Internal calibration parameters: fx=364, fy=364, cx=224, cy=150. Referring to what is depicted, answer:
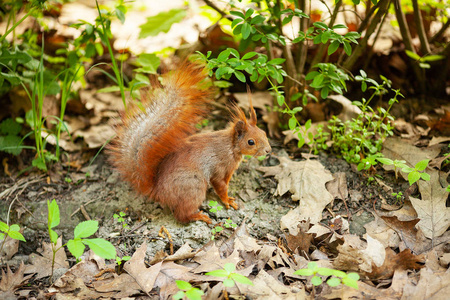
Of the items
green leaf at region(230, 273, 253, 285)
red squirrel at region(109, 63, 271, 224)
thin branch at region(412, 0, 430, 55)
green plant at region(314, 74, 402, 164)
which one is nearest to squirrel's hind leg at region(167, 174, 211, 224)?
red squirrel at region(109, 63, 271, 224)

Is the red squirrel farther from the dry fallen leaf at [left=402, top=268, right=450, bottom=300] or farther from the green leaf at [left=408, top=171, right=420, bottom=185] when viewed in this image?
the dry fallen leaf at [left=402, top=268, right=450, bottom=300]

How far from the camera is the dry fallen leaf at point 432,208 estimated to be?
215 centimetres

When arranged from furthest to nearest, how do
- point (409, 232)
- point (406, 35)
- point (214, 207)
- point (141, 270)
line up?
point (406, 35)
point (214, 207)
point (409, 232)
point (141, 270)

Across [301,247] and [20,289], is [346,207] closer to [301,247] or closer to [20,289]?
[301,247]

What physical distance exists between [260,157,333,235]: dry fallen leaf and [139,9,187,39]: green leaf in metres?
1.54

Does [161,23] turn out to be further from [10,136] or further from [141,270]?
[141,270]

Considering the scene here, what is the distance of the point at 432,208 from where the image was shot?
2264mm

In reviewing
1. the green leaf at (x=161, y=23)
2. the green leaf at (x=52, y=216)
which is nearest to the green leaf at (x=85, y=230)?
the green leaf at (x=52, y=216)

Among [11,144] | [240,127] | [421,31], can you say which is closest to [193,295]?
[240,127]

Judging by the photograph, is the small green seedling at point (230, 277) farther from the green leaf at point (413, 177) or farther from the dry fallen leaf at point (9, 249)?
the dry fallen leaf at point (9, 249)

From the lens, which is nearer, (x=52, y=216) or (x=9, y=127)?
(x=52, y=216)

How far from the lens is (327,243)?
2.14 meters

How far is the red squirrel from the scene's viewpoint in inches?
92.4

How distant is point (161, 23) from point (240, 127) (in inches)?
56.6
